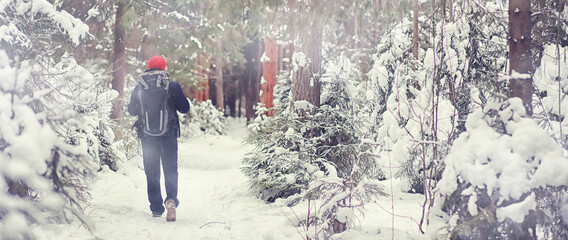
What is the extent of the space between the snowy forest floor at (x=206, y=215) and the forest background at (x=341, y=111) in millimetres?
283

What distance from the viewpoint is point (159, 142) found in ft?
19.5

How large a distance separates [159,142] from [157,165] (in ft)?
1.07

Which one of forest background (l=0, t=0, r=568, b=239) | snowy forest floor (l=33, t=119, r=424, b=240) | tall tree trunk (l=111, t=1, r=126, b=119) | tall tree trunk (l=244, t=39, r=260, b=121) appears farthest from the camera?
tall tree trunk (l=244, t=39, r=260, b=121)

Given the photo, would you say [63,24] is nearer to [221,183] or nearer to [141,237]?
[141,237]

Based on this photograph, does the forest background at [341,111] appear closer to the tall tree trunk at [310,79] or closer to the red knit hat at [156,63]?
the tall tree trunk at [310,79]

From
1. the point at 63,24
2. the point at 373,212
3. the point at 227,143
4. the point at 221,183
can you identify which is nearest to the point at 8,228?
the point at 63,24

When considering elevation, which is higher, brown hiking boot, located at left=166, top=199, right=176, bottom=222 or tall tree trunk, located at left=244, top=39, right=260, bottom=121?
tall tree trunk, located at left=244, top=39, right=260, bottom=121

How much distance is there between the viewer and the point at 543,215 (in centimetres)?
306

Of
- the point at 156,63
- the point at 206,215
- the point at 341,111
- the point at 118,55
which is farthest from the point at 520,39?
the point at 118,55

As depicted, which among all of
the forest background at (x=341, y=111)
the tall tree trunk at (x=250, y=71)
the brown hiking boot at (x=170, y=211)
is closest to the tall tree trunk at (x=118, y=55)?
the forest background at (x=341, y=111)

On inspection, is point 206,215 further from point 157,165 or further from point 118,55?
point 118,55

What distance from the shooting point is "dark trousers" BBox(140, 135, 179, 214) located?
594cm

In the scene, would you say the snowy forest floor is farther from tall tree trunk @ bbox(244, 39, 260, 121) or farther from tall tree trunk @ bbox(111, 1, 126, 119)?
tall tree trunk @ bbox(244, 39, 260, 121)

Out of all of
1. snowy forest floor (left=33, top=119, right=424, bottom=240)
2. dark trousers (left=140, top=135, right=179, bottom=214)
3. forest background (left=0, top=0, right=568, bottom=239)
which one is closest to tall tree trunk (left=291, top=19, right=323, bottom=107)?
forest background (left=0, top=0, right=568, bottom=239)
